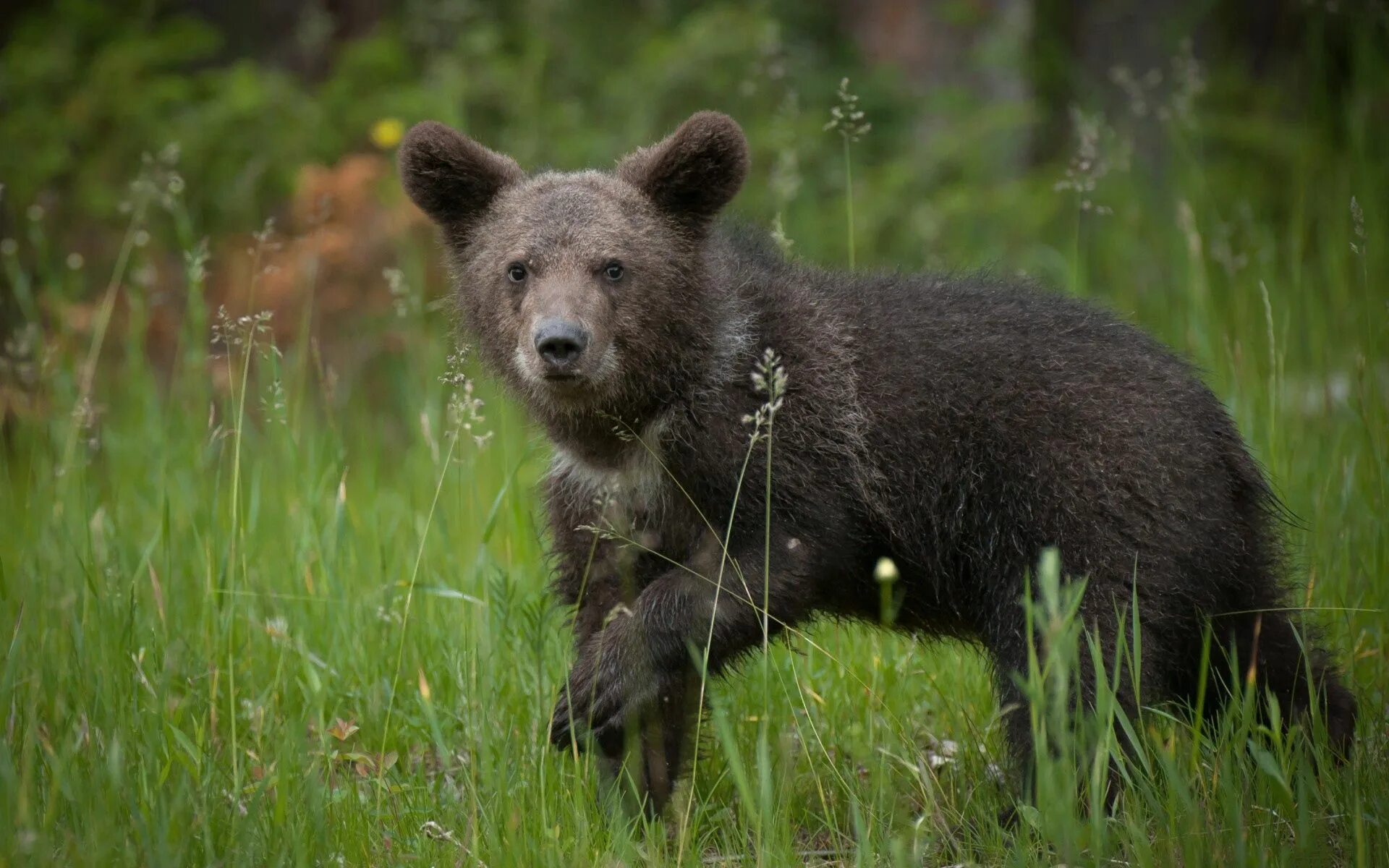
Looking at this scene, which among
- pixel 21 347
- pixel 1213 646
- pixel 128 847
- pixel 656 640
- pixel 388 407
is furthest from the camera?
pixel 388 407

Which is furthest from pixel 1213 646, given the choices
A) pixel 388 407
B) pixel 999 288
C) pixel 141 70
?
pixel 141 70

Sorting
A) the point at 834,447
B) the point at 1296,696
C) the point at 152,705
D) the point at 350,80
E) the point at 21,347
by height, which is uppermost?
the point at 350,80

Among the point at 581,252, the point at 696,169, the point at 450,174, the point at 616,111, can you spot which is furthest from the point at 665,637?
the point at 616,111

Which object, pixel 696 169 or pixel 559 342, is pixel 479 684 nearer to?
pixel 559 342

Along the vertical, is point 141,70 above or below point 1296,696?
above

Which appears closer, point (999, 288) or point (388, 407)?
point (999, 288)

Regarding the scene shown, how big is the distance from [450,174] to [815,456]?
5.23ft

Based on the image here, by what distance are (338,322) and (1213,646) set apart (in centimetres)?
664

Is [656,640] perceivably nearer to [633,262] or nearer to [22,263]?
[633,262]

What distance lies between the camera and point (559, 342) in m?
4.18

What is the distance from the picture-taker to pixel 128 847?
3.42m

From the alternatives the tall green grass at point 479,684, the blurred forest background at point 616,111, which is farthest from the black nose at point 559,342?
the blurred forest background at point 616,111

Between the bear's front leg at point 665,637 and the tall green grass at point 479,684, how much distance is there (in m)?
0.16

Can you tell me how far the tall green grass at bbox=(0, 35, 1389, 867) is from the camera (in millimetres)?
3561
